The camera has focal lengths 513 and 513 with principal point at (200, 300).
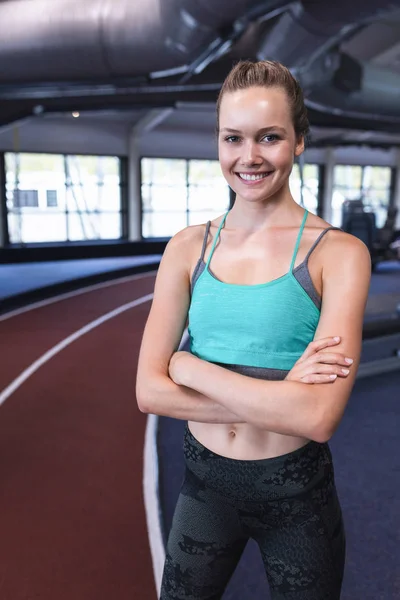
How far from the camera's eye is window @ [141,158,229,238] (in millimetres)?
13961

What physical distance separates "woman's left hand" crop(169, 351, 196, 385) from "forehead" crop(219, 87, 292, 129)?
500 mm

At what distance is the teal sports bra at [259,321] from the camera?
1074 millimetres

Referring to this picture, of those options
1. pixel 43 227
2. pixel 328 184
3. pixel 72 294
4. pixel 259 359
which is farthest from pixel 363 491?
pixel 328 184

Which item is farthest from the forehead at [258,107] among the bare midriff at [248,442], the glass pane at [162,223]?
the glass pane at [162,223]

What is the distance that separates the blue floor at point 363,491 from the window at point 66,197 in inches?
378

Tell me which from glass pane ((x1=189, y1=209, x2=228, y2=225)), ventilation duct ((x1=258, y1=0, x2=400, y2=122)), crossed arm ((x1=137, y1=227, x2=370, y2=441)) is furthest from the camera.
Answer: glass pane ((x1=189, y1=209, x2=228, y2=225))

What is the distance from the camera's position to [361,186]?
58.9ft

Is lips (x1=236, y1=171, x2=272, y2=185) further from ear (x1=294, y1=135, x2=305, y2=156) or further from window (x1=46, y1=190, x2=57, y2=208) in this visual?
window (x1=46, y1=190, x2=57, y2=208)

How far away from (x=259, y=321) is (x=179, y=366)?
0.21 metres

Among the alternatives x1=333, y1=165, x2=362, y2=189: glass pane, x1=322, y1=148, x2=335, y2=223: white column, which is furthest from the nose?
x1=333, y1=165, x2=362, y2=189: glass pane

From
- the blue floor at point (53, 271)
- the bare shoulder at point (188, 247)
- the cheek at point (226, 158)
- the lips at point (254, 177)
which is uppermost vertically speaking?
the cheek at point (226, 158)

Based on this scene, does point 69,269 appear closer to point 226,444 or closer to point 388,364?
point 388,364

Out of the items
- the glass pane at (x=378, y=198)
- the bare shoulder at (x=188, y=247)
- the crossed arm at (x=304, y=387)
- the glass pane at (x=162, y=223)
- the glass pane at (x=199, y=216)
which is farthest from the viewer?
the glass pane at (x=378, y=198)

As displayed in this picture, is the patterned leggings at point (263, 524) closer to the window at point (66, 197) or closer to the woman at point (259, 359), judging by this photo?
the woman at point (259, 359)
